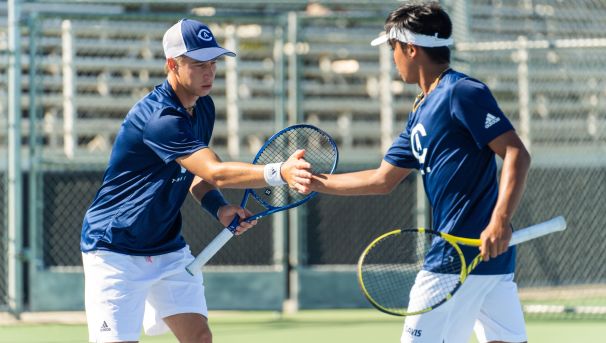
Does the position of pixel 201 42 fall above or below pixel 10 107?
above

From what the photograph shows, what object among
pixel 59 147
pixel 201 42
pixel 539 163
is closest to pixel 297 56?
pixel 539 163

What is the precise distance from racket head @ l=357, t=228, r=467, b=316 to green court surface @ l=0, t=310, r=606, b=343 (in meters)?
3.29

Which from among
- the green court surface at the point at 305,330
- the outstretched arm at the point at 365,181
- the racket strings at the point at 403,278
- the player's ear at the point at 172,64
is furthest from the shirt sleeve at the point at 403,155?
the green court surface at the point at 305,330

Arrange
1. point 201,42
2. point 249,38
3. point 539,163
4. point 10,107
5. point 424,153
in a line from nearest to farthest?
point 424,153, point 201,42, point 10,107, point 539,163, point 249,38

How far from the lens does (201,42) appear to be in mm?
5020

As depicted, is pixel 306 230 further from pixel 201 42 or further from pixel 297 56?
pixel 201 42

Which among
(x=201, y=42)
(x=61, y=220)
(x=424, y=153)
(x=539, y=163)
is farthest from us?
(x=539, y=163)

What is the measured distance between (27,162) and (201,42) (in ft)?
19.7

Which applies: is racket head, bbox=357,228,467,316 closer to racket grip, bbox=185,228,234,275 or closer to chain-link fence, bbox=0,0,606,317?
racket grip, bbox=185,228,234,275

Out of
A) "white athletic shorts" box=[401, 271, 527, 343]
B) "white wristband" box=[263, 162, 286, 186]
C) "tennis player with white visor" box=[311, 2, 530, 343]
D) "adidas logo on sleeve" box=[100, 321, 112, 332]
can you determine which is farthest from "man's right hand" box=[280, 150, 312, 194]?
"adidas logo on sleeve" box=[100, 321, 112, 332]

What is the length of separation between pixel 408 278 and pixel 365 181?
0.57 m

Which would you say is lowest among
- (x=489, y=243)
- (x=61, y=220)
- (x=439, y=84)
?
(x=61, y=220)

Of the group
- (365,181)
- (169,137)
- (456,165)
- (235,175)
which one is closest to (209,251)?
(235,175)

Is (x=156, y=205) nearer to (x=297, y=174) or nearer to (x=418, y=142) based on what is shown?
(x=297, y=174)
